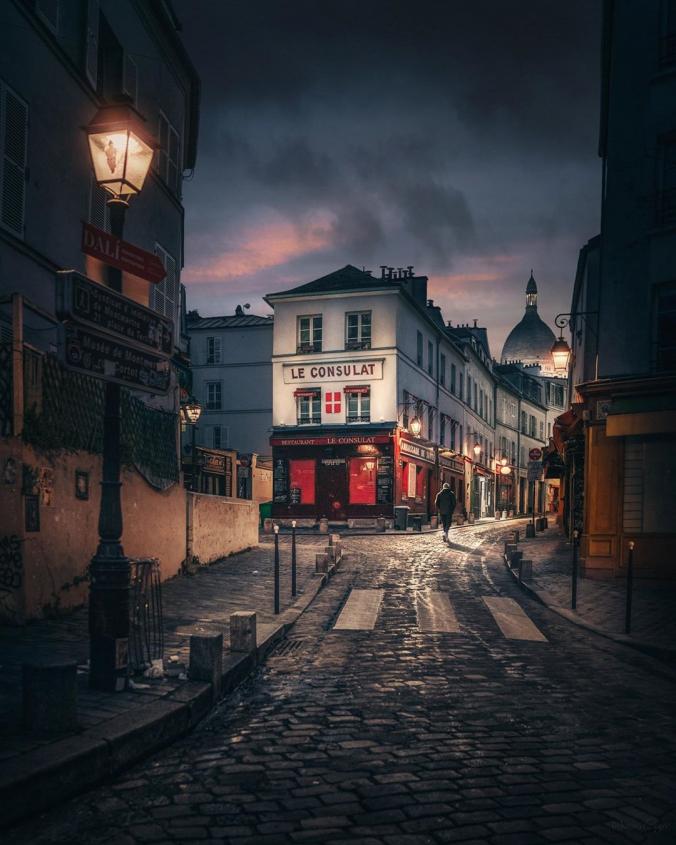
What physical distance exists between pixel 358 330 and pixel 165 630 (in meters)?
27.5

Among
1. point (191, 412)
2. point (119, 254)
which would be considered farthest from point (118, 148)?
point (191, 412)

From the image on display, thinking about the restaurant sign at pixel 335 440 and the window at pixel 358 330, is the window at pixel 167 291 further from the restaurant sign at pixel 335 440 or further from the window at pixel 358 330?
the window at pixel 358 330

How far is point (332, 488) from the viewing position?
34.6m

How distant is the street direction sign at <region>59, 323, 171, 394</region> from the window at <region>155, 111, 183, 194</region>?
943 cm

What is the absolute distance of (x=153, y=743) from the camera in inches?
186

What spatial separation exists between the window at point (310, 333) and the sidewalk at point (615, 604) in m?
20.0

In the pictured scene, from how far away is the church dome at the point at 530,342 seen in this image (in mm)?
112375

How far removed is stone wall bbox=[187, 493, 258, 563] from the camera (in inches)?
553

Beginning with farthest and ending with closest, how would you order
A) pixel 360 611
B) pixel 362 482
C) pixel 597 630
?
pixel 362 482, pixel 360 611, pixel 597 630

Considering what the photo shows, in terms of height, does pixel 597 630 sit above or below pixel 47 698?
below

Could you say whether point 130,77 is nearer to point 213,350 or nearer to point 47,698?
point 47,698

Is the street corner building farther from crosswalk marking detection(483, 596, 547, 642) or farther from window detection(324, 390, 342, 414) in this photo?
crosswalk marking detection(483, 596, 547, 642)

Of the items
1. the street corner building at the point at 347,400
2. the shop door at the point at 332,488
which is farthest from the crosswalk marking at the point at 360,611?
the shop door at the point at 332,488

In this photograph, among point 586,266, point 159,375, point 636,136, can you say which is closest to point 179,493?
point 159,375
